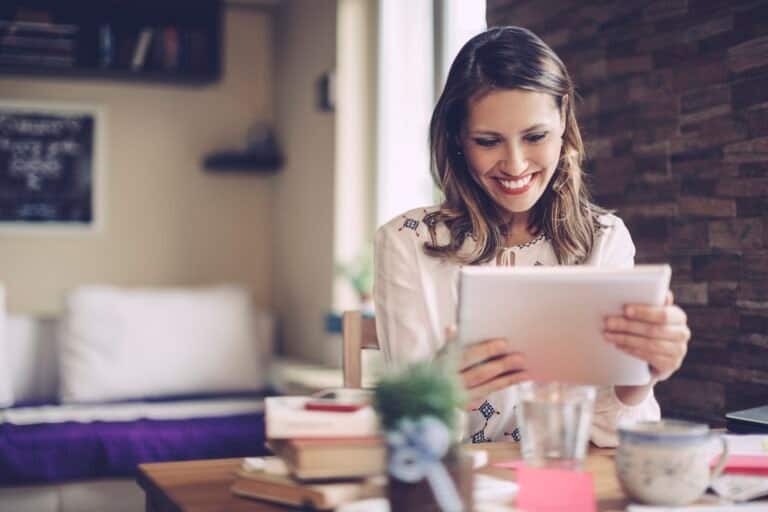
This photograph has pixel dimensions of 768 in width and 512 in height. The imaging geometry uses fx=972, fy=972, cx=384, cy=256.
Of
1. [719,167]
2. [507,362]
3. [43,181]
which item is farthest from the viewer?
[43,181]

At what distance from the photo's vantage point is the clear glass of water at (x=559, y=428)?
111 cm

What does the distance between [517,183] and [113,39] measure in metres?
3.18

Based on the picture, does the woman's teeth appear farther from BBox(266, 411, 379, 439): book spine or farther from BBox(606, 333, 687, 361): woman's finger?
BBox(266, 411, 379, 439): book spine

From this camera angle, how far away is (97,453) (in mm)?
3047

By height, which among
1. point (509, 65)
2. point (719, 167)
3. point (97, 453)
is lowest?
point (97, 453)

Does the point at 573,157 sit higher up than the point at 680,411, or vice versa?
the point at 573,157

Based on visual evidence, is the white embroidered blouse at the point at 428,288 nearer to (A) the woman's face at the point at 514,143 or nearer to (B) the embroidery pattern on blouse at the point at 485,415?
(B) the embroidery pattern on blouse at the point at 485,415

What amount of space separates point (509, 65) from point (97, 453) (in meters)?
2.01

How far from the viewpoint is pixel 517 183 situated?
169 centimetres

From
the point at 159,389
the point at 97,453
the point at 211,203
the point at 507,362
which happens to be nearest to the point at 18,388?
the point at 159,389

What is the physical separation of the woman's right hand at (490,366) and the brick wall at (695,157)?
86cm

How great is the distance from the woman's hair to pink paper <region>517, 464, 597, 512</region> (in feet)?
2.30

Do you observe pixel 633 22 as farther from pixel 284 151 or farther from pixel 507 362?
pixel 284 151

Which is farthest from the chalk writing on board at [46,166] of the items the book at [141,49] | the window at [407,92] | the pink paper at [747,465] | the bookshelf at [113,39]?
the pink paper at [747,465]
